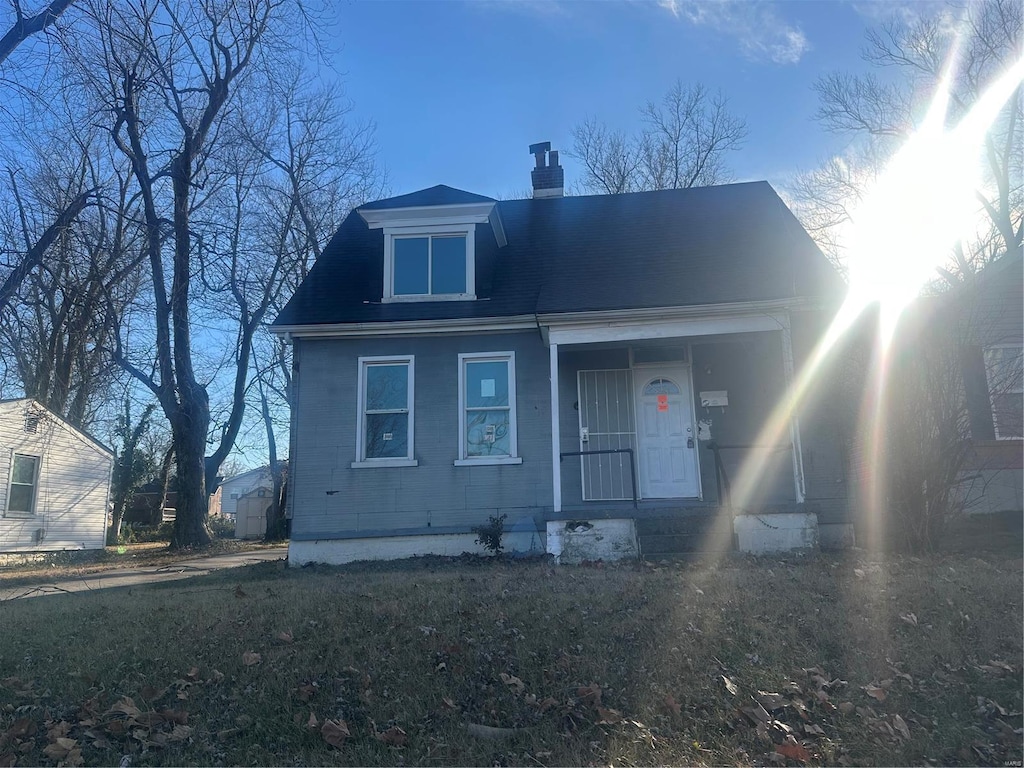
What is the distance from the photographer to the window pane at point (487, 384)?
1202cm

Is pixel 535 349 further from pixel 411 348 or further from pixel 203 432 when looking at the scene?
pixel 203 432

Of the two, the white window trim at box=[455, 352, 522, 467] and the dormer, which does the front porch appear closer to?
the white window trim at box=[455, 352, 522, 467]

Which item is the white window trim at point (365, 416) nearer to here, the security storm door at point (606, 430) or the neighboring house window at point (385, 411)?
the neighboring house window at point (385, 411)

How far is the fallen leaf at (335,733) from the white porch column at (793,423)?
7430 mm

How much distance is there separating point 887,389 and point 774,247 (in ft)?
14.6

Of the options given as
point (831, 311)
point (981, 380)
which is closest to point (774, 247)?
point (831, 311)

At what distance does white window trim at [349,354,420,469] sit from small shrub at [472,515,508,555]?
4.79ft

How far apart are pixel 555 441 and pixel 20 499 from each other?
15414mm

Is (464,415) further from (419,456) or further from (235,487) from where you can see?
(235,487)

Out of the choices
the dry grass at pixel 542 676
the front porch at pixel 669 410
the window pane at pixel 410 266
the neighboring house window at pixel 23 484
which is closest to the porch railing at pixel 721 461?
the front porch at pixel 669 410

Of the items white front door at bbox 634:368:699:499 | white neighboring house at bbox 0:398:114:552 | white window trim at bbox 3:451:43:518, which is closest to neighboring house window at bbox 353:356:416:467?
white front door at bbox 634:368:699:499

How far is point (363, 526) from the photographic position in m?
11.6

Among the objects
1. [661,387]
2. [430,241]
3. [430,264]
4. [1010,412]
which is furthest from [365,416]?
[1010,412]

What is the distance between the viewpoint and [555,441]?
35.4ft
